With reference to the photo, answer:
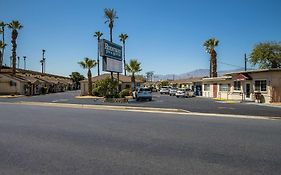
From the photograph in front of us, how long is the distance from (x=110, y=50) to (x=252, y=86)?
62.1ft

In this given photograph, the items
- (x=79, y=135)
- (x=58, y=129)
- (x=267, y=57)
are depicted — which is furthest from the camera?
(x=267, y=57)

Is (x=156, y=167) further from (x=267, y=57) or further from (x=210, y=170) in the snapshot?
(x=267, y=57)

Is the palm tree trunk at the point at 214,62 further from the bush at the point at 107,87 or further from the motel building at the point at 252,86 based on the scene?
the bush at the point at 107,87

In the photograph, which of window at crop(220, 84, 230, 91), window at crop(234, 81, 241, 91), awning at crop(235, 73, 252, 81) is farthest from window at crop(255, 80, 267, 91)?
window at crop(220, 84, 230, 91)

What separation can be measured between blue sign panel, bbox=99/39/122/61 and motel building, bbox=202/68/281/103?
54.6ft

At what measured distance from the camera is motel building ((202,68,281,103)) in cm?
3000

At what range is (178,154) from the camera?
7.19m

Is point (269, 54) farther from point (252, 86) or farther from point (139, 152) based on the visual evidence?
point (139, 152)

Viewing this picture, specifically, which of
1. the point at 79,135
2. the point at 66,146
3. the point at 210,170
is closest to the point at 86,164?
the point at 66,146

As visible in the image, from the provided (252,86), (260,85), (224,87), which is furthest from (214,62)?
(260,85)

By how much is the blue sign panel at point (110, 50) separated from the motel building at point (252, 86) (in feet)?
54.6

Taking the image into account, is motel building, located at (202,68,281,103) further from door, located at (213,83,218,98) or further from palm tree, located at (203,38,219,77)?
palm tree, located at (203,38,219,77)

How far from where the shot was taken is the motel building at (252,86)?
1181 inches

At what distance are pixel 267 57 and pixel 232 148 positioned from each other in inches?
2194
